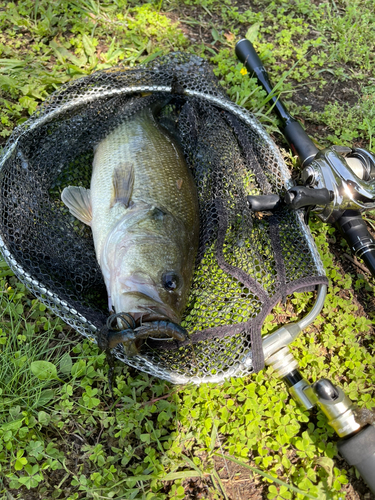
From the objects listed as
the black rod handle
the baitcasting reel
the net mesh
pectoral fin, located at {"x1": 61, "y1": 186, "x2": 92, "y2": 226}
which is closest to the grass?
the black rod handle

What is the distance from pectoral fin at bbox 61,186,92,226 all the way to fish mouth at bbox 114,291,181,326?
2.65 ft

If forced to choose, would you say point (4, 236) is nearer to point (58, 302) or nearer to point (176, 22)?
point (58, 302)

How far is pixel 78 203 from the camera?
274cm

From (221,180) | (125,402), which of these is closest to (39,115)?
(221,180)

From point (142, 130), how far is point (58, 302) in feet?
4.96

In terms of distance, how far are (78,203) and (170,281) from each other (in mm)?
978

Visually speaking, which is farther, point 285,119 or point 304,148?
point 285,119

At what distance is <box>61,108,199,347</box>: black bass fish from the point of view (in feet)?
7.50

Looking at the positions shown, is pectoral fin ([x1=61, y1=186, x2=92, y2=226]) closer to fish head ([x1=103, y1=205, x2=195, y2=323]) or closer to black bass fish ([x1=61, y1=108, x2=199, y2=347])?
black bass fish ([x1=61, y1=108, x2=199, y2=347])

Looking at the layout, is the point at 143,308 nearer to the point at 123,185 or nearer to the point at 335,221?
the point at 123,185

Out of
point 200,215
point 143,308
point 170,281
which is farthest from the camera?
point 200,215

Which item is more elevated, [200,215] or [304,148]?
[304,148]

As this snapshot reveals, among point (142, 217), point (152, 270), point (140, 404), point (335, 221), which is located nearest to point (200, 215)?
point (142, 217)

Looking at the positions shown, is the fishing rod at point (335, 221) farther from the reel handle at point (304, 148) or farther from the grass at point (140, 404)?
the grass at point (140, 404)
